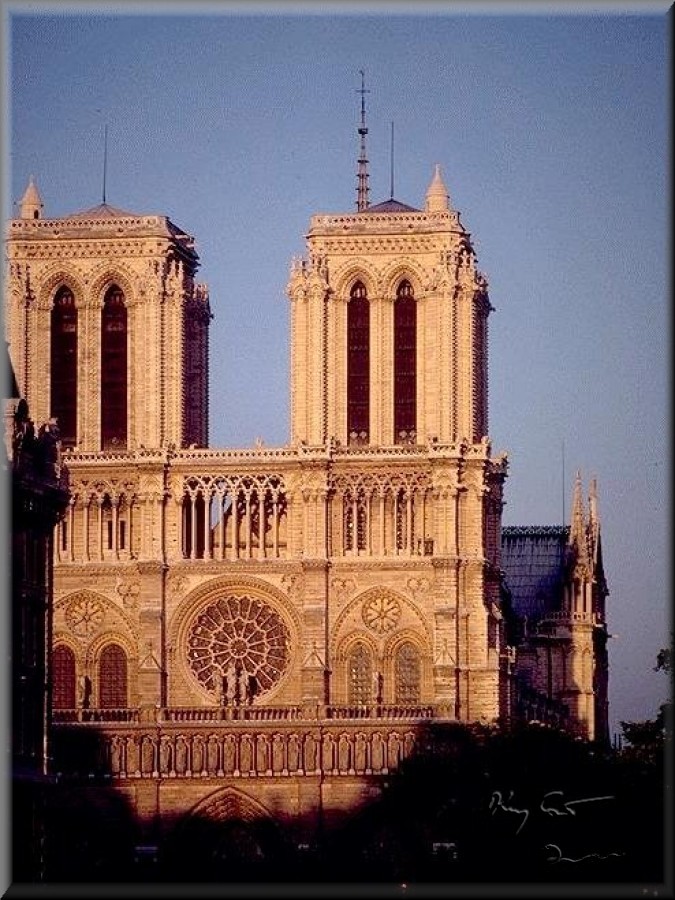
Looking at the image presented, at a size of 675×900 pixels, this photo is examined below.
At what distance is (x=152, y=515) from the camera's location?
14875cm

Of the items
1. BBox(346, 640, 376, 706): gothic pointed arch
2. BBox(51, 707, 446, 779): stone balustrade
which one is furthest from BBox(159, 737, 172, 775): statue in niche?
BBox(346, 640, 376, 706): gothic pointed arch

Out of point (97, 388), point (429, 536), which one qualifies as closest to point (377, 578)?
point (429, 536)

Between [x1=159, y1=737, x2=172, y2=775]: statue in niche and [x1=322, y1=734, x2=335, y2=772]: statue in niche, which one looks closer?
[x1=322, y1=734, x2=335, y2=772]: statue in niche

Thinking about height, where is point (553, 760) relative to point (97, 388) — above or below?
below

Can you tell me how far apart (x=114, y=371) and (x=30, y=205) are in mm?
7012

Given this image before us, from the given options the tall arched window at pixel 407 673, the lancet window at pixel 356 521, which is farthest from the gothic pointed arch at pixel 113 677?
the tall arched window at pixel 407 673

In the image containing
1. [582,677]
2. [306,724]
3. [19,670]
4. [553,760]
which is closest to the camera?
[19,670]

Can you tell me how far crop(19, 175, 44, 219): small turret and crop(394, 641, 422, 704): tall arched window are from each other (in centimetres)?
2140

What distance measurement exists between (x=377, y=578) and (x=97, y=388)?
42.6 ft

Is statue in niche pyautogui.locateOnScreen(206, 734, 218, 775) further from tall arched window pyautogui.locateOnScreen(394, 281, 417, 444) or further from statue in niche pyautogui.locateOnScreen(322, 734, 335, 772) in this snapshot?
tall arched window pyautogui.locateOnScreen(394, 281, 417, 444)

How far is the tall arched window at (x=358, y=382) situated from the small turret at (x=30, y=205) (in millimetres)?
12240

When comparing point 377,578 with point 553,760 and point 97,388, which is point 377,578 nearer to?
point 97,388

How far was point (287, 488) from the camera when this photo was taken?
487 ft

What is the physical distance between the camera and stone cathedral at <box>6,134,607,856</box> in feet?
482
